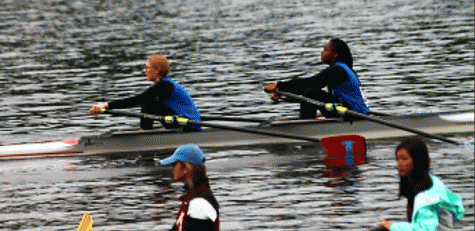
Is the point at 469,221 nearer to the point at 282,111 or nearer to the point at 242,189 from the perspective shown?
the point at 242,189

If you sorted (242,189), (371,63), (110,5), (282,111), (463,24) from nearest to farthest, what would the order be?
(242,189)
(282,111)
(371,63)
(463,24)
(110,5)

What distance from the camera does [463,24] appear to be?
150 feet

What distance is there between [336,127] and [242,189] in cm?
343

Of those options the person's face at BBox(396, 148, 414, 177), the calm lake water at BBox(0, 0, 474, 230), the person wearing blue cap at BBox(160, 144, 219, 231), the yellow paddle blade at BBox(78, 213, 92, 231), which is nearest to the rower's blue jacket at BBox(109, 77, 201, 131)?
the calm lake water at BBox(0, 0, 474, 230)

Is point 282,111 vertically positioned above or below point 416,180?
below

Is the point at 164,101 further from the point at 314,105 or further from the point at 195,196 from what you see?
the point at 195,196

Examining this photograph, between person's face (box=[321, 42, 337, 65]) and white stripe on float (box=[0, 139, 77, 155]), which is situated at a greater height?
person's face (box=[321, 42, 337, 65])

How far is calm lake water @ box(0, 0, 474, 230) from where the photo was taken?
15352mm

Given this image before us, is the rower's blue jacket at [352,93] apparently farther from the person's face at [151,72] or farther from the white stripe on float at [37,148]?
the white stripe on float at [37,148]

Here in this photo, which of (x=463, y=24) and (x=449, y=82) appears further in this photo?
(x=463, y=24)

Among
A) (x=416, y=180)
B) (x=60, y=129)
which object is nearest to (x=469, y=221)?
(x=416, y=180)

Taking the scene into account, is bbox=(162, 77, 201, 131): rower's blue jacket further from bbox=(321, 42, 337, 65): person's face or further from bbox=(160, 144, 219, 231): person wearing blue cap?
bbox=(160, 144, 219, 231): person wearing blue cap

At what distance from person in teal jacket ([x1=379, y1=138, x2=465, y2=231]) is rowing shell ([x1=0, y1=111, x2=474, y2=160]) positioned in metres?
10.4

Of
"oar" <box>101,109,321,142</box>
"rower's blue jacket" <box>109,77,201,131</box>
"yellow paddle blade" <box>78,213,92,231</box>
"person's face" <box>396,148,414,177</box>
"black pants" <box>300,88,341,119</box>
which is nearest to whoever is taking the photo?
"person's face" <box>396,148,414,177</box>
